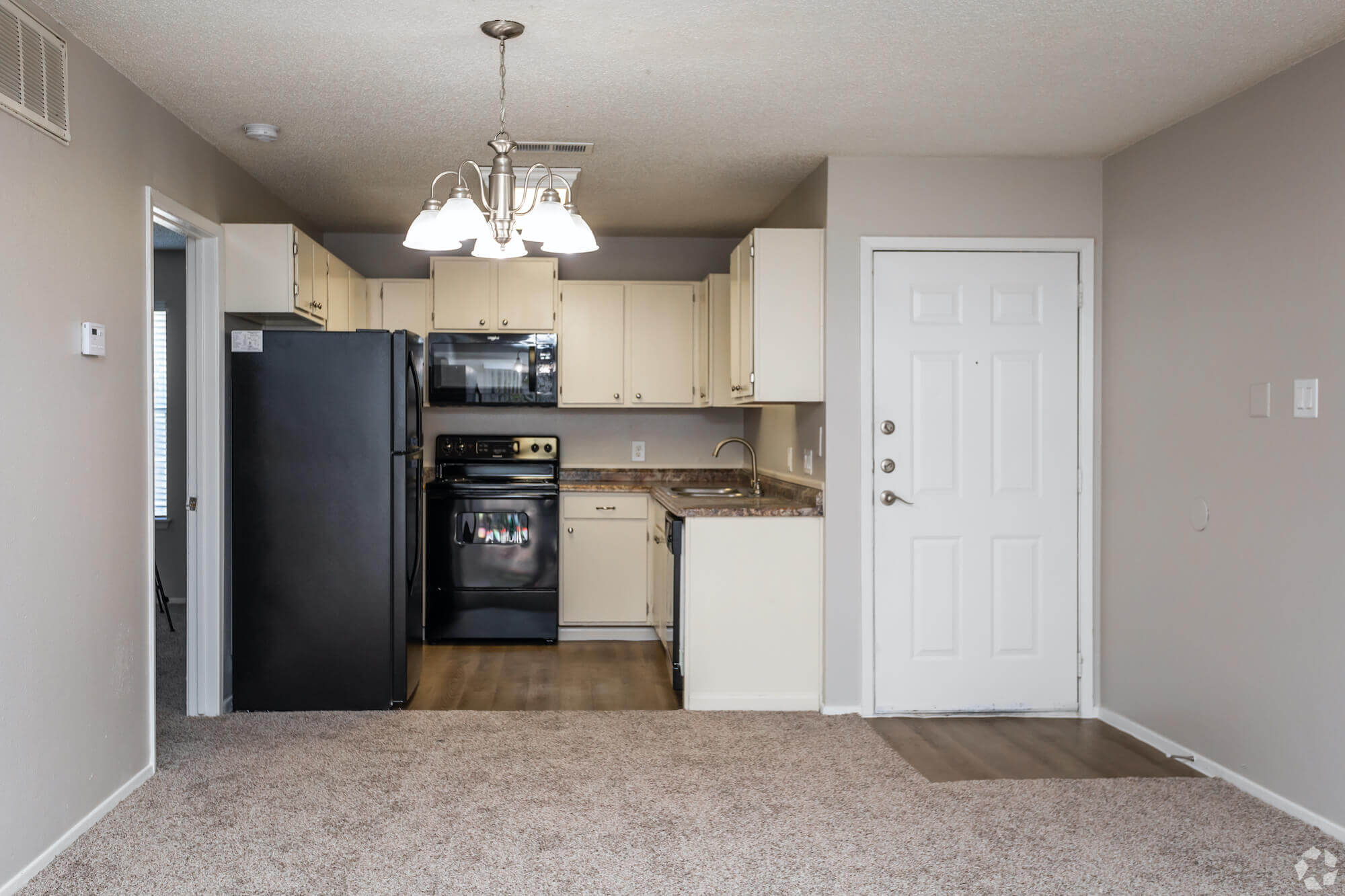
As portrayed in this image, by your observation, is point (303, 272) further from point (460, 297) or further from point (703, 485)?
point (703, 485)

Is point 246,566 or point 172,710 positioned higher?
point 246,566

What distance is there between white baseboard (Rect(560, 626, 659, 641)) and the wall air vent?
2691 mm

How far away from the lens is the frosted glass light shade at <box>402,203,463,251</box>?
2.52m

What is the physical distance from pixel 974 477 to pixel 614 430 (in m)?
2.55

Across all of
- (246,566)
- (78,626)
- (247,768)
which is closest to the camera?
(78,626)

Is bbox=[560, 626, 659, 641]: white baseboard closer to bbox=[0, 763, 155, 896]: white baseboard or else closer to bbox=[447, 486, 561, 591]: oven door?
bbox=[447, 486, 561, 591]: oven door

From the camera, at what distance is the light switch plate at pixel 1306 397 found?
290 centimetres

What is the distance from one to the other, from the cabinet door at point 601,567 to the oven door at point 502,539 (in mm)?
136

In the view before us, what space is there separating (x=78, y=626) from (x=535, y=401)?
302 cm

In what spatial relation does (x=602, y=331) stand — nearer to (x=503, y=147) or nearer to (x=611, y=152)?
(x=611, y=152)

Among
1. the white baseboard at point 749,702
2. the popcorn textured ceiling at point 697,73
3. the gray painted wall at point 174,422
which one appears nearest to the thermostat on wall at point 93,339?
the popcorn textured ceiling at point 697,73

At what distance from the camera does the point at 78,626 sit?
9.12 ft

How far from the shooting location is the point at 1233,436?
10.6ft

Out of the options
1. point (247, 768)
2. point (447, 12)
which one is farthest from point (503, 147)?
point (247, 768)
